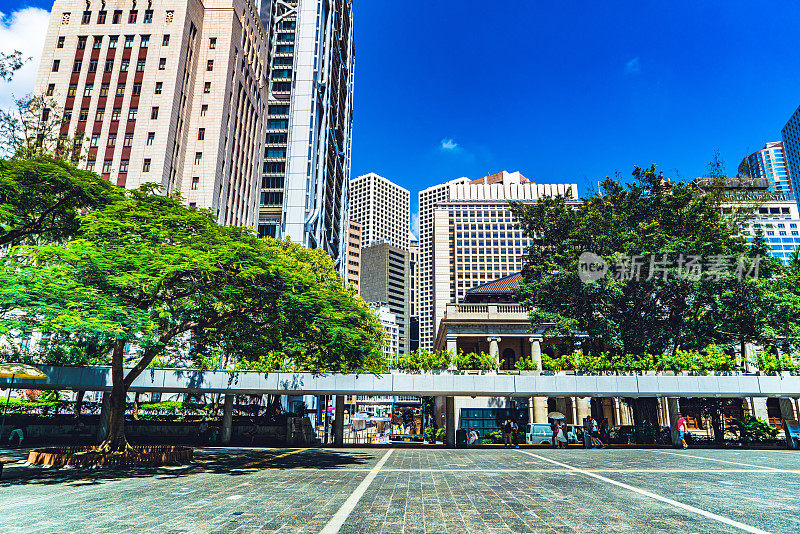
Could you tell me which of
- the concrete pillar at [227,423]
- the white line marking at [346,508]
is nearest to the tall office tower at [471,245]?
the concrete pillar at [227,423]

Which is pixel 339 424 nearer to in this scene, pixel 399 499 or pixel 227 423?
pixel 227 423

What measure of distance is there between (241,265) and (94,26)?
213 ft

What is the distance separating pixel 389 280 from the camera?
181 metres

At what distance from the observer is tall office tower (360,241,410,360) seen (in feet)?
586

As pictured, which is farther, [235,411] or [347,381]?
Result: [235,411]

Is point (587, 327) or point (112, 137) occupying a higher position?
point (112, 137)

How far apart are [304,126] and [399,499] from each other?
73.4 metres

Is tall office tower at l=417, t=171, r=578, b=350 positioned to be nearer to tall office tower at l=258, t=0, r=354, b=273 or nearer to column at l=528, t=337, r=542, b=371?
tall office tower at l=258, t=0, r=354, b=273

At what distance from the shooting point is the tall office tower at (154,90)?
5759 centimetres

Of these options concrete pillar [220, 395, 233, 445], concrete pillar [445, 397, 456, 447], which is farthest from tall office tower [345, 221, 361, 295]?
concrete pillar [220, 395, 233, 445]

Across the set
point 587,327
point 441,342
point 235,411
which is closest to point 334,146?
point 441,342

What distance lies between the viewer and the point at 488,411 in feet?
135

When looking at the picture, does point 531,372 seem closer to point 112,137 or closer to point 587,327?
point 587,327

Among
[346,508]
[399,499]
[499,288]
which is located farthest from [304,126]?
[346,508]
